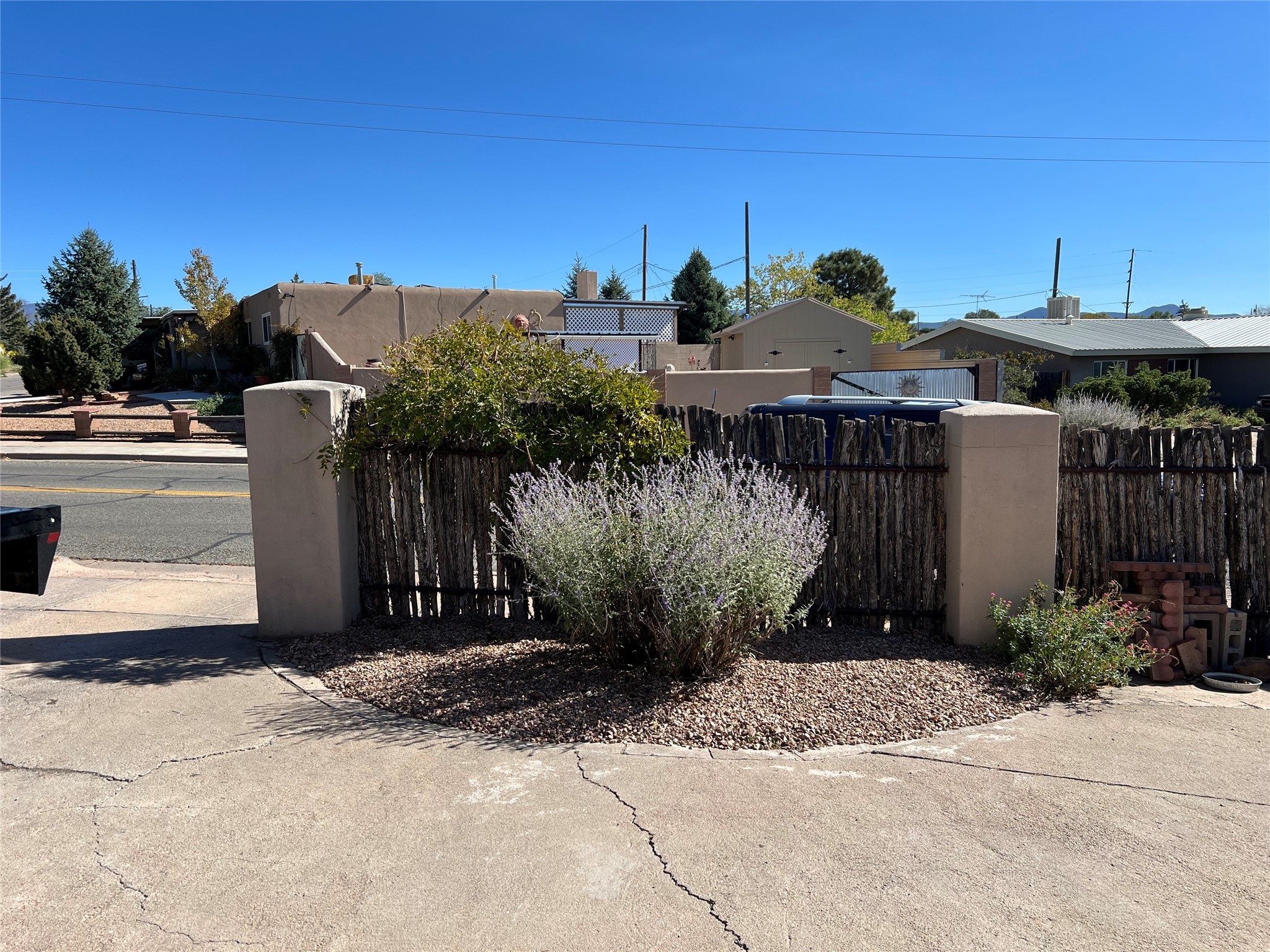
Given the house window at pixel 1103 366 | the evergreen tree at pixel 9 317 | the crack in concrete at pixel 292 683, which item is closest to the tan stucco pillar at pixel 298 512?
the crack in concrete at pixel 292 683

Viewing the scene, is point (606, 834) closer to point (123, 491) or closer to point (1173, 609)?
point (1173, 609)

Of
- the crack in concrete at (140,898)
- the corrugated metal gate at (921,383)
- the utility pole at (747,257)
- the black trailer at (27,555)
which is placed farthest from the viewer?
the utility pole at (747,257)

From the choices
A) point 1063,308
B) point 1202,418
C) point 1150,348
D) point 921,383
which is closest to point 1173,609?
point 921,383

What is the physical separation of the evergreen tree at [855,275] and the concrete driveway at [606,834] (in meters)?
60.7

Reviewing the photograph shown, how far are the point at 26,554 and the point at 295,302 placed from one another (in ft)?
79.8

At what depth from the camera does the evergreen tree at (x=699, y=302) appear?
47.7 metres

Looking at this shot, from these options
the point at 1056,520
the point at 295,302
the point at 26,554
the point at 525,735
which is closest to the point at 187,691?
the point at 26,554

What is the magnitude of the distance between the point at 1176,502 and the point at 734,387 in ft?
34.5

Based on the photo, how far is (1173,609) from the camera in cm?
570

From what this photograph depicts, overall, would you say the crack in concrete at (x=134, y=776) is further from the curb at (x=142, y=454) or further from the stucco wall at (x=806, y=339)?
the stucco wall at (x=806, y=339)

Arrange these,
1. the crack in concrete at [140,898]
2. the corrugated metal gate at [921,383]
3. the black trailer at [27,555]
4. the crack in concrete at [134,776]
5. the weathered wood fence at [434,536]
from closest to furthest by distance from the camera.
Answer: the crack in concrete at [140,898], the black trailer at [27,555], the crack in concrete at [134,776], the weathered wood fence at [434,536], the corrugated metal gate at [921,383]

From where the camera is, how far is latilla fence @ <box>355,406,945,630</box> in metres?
6.01

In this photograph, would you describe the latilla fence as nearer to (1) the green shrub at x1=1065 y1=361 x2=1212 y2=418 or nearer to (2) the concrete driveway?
(2) the concrete driveway

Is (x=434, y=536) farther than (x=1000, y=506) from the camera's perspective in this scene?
Yes
